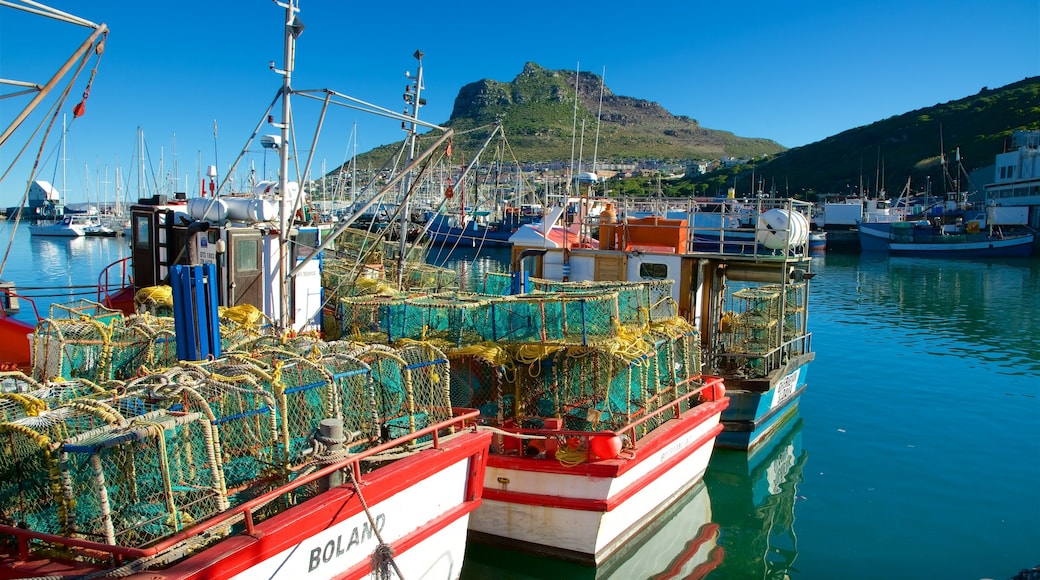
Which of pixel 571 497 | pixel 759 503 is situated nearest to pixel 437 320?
pixel 571 497

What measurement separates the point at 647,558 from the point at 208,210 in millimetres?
8825

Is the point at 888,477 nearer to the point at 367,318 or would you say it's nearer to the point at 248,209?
the point at 367,318

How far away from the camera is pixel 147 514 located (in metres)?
5.01

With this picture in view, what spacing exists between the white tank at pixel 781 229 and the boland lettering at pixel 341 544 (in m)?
9.73

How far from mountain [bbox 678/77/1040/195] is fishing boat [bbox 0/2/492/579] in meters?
93.7

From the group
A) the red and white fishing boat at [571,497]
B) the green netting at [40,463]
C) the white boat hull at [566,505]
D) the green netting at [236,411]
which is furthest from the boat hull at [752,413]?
the green netting at [40,463]

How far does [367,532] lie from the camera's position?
6.36 metres

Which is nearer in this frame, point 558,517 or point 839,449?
point 558,517

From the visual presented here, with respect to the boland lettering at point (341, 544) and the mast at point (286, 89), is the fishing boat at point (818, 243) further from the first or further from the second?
the boland lettering at point (341, 544)

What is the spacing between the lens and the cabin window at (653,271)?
45.6ft

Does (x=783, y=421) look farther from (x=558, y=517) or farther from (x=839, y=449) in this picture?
(x=558, y=517)

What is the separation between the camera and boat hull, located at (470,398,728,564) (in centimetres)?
833

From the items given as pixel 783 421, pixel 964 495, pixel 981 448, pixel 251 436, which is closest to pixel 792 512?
pixel 964 495

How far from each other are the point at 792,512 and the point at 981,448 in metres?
5.28
